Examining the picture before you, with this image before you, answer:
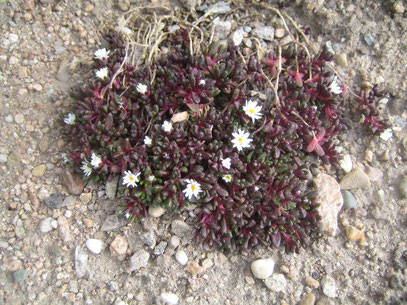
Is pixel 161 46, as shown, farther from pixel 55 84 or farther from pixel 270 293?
pixel 270 293

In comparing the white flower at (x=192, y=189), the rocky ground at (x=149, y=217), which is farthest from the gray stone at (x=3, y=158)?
the white flower at (x=192, y=189)

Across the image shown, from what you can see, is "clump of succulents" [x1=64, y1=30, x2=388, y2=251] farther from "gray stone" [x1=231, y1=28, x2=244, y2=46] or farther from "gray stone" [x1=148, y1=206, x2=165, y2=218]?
"gray stone" [x1=231, y1=28, x2=244, y2=46]

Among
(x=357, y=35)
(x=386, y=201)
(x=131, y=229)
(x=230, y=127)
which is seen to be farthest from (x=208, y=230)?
(x=357, y=35)

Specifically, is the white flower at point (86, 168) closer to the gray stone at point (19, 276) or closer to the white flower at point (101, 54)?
the gray stone at point (19, 276)

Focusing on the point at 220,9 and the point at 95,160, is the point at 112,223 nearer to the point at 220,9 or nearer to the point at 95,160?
the point at 95,160

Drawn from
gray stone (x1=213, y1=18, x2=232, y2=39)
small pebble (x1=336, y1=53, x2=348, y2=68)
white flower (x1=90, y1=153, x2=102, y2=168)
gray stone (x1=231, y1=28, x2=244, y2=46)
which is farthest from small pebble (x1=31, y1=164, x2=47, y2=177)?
small pebble (x1=336, y1=53, x2=348, y2=68)

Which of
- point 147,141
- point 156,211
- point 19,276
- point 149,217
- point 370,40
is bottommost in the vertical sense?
point 19,276

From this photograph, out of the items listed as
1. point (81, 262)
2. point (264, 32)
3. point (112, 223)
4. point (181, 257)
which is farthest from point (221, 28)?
point (81, 262)
